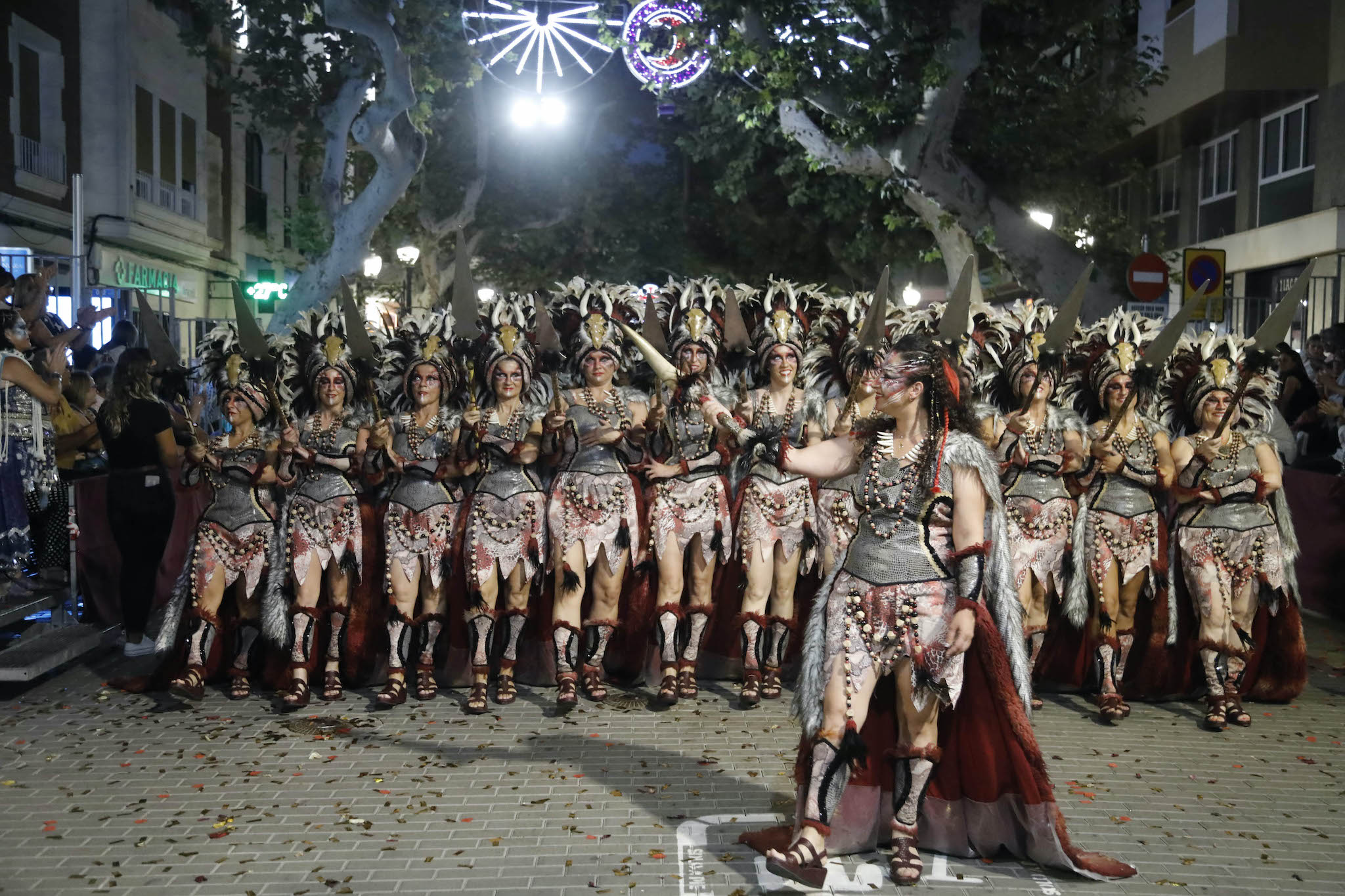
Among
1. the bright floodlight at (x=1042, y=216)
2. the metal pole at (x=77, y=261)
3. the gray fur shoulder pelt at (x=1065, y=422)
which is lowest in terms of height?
the gray fur shoulder pelt at (x=1065, y=422)

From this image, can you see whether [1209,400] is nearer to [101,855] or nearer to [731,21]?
[101,855]

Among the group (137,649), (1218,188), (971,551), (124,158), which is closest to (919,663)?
(971,551)

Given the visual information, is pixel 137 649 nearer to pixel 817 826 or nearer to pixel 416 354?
pixel 416 354

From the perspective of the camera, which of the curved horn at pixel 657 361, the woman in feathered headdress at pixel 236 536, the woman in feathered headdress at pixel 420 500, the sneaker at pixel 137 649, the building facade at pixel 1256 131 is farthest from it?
the building facade at pixel 1256 131

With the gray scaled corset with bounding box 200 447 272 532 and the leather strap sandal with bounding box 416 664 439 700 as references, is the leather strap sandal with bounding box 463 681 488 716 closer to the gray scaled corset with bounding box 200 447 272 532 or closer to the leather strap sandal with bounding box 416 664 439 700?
the leather strap sandal with bounding box 416 664 439 700

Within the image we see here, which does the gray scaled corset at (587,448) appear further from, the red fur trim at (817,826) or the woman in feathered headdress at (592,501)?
the red fur trim at (817,826)

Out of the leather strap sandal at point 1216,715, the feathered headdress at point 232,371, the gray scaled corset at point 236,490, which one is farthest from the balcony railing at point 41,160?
the leather strap sandal at point 1216,715

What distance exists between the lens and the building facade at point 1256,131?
61.8ft

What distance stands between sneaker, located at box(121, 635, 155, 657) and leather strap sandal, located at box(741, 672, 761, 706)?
3.96 meters

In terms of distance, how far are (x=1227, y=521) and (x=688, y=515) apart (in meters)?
3.00

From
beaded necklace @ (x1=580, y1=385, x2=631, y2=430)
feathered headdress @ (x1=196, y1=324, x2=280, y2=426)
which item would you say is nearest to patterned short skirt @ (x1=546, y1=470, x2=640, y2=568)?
beaded necklace @ (x1=580, y1=385, x2=631, y2=430)

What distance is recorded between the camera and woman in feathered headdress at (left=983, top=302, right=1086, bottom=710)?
24.1 ft

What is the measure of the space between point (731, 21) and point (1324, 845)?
39.8 ft

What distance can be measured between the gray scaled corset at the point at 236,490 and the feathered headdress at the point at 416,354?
0.88 m
